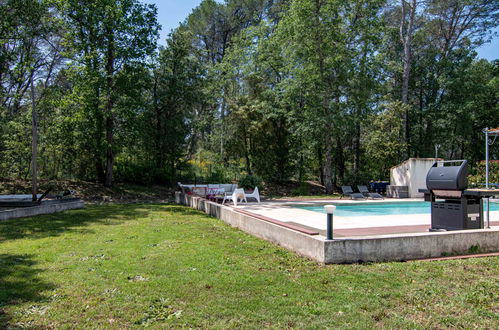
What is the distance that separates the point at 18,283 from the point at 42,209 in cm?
777

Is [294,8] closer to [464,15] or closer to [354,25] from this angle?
[354,25]

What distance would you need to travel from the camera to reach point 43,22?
18.2m

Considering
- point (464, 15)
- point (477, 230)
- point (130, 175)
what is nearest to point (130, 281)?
point (477, 230)

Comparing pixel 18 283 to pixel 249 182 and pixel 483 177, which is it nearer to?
pixel 249 182

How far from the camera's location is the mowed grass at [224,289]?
3.12 meters

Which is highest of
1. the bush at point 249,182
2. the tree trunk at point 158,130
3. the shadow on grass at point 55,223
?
the tree trunk at point 158,130

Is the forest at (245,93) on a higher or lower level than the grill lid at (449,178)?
higher

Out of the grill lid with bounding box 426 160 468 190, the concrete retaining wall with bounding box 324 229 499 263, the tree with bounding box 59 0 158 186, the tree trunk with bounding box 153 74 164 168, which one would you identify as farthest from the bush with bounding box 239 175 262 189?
the concrete retaining wall with bounding box 324 229 499 263

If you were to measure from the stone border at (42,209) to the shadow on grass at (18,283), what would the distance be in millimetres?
5148

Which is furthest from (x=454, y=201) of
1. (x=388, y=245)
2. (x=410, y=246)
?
(x=388, y=245)

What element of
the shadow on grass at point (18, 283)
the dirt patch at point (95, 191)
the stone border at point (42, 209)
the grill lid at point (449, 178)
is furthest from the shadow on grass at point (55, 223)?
the grill lid at point (449, 178)

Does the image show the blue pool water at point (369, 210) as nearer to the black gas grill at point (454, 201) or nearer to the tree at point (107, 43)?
the black gas grill at point (454, 201)

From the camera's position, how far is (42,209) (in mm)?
10812

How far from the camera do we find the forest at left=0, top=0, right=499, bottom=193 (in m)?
17.7
